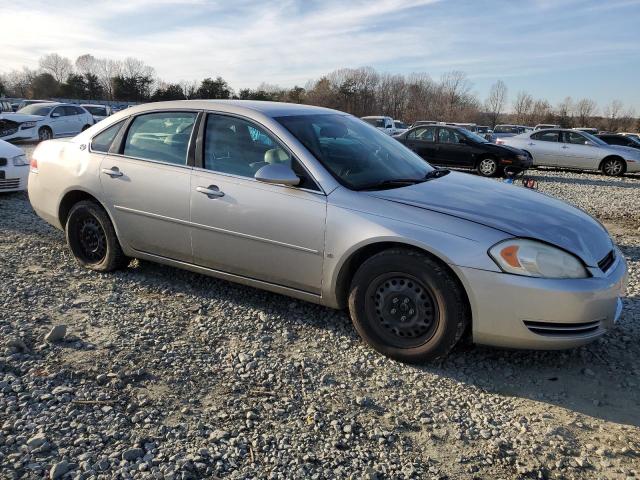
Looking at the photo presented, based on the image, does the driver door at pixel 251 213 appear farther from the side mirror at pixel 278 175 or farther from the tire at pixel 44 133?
the tire at pixel 44 133

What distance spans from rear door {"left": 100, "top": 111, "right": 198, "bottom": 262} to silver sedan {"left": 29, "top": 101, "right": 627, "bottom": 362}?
1cm

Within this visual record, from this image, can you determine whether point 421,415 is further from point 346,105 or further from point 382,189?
point 346,105

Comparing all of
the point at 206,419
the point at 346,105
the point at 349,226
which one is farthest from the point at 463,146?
the point at 346,105

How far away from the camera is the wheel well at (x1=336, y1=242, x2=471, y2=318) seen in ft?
10.2

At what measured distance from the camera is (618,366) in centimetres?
333

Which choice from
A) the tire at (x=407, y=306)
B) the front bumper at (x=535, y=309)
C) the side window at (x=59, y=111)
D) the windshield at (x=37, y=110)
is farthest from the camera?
the side window at (x=59, y=111)

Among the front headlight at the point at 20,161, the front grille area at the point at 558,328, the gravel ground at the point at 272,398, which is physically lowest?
the gravel ground at the point at 272,398

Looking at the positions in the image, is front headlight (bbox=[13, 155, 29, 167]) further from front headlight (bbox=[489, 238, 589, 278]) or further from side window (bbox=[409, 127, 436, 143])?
side window (bbox=[409, 127, 436, 143])

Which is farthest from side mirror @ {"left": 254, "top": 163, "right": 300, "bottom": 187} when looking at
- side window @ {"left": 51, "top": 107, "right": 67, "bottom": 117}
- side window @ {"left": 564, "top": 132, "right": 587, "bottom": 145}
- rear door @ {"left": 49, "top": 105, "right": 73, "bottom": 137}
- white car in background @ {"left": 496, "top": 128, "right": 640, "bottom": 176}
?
side window @ {"left": 51, "top": 107, "right": 67, "bottom": 117}

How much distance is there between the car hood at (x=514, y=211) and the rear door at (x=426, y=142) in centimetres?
1109

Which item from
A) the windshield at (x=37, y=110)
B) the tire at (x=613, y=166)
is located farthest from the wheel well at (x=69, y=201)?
the windshield at (x=37, y=110)

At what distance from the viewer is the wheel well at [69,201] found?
4.73m

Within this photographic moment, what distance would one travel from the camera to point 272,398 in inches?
113

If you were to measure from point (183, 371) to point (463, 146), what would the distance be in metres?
12.7
